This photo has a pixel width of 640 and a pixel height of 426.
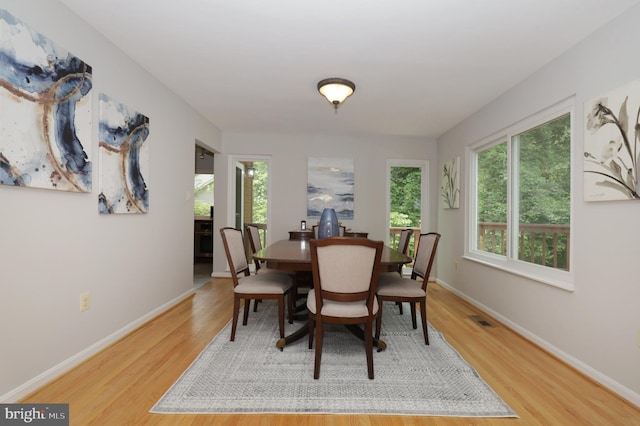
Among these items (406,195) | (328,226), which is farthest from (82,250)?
(406,195)

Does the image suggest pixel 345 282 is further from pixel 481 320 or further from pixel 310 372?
pixel 481 320

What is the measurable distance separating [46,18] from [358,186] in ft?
13.3

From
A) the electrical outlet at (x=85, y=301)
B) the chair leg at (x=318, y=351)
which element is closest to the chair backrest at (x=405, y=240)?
the chair leg at (x=318, y=351)

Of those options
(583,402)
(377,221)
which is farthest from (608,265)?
(377,221)

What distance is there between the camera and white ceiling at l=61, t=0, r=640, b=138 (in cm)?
194

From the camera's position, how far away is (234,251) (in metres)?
2.72

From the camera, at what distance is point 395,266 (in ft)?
7.34

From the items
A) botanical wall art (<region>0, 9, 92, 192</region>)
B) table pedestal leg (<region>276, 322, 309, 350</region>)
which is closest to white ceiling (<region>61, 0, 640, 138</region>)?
botanical wall art (<region>0, 9, 92, 192</region>)

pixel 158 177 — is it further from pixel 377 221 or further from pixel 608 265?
pixel 608 265

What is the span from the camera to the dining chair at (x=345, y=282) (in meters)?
1.85

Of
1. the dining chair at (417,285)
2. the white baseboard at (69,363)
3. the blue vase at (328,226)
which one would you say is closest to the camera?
the white baseboard at (69,363)

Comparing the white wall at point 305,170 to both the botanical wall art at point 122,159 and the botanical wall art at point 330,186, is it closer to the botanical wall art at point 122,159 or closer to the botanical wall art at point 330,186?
the botanical wall art at point 330,186

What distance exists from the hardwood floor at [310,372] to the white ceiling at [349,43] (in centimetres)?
236

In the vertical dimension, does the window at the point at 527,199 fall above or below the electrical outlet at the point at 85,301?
above
